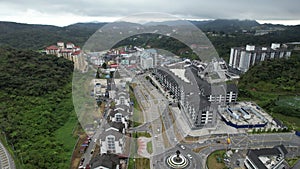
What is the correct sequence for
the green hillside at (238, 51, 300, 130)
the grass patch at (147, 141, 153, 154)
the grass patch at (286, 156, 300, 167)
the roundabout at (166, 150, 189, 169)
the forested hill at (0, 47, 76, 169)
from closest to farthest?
the roundabout at (166, 150, 189, 169), the grass patch at (286, 156, 300, 167), the forested hill at (0, 47, 76, 169), the grass patch at (147, 141, 153, 154), the green hillside at (238, 51, 300, 130)

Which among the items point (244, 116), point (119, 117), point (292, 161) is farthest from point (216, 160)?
point (119, 117)

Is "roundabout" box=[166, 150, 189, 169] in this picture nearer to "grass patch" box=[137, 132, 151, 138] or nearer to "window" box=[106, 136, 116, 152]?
"grass patch" box=[137, 132, 151, 138]

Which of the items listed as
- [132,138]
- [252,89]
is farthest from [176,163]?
[252,89]

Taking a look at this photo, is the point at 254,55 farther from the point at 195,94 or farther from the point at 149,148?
the point at 149,148

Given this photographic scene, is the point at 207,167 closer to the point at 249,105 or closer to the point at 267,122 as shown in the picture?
the point at 267,122

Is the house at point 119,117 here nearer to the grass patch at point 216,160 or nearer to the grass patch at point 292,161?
the grass patch at point 216,160

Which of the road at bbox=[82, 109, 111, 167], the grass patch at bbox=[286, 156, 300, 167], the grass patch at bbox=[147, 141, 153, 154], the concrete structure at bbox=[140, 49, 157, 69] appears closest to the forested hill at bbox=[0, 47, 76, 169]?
the road at bbox=[82, 109, 111, 167]

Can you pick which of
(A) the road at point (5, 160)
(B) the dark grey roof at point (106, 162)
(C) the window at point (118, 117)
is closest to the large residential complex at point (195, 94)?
(C) the window at point (118, 117)
